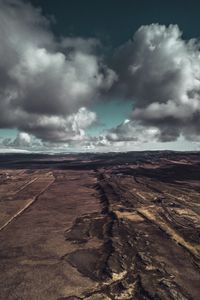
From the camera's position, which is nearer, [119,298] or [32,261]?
[119,298]

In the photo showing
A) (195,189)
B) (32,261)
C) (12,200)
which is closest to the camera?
(32,261)

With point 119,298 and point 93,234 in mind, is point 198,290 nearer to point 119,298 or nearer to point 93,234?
point 119,298

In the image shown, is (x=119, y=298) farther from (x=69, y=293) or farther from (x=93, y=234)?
(x=93, y=234)

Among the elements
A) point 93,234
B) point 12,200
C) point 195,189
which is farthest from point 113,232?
point 195,189

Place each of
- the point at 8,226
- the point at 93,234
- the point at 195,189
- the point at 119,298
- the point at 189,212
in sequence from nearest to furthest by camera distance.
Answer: the point at 119,298, the point at 93,234, the point at 8,226, the point at 189,212, the point at 195,189

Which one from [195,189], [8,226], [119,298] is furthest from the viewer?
[195,189]

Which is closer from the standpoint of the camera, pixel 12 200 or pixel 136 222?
pixel 136 222

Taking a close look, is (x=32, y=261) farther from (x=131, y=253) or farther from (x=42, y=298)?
(x=131, y=253)

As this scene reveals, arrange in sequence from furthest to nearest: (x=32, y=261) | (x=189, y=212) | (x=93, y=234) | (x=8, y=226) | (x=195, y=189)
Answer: (x=195, y=189), (x=189, y=212), (x=8, y=226), (x=93, y=234), (x=32, y=261)

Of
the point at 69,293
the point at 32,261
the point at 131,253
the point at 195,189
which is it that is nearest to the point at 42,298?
the point at 69,293
